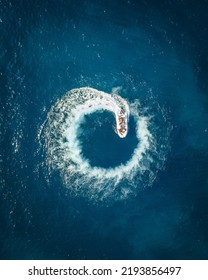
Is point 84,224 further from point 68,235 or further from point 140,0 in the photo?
point 140,0

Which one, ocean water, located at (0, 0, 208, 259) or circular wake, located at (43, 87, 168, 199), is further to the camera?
circular wake, located at (43, 87, 168, 199)

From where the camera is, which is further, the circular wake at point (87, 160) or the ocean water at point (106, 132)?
the circular wake at point (87, 160)
